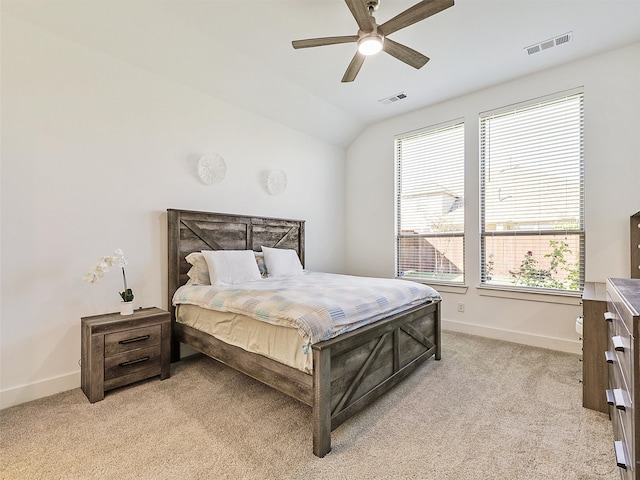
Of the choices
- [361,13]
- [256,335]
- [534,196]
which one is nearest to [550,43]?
[534,196]

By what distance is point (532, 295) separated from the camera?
3.55m

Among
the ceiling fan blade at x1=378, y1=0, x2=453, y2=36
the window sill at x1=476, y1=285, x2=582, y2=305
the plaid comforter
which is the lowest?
the window sill at x1=476, y1=285, x2=582, y2=305

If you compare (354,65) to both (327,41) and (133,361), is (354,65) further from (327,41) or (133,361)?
(133,361)

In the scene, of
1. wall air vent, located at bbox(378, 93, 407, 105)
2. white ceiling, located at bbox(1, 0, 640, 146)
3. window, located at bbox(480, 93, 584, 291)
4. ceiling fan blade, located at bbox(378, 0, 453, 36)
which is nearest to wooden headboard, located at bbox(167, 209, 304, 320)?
white ceiling, located at bbox(1, 0, 640, 146)

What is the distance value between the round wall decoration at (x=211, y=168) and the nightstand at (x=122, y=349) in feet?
5.12

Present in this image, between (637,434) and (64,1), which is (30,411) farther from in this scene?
(637,434)

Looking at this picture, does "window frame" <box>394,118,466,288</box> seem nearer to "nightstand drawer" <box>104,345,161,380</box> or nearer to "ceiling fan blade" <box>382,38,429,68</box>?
"ceiling fan blade" <box>382,38,429,68</box>

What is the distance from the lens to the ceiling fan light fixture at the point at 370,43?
2.26 metres

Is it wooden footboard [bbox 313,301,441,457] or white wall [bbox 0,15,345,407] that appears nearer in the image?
wooden footboard [bbox 313,301,441,457]

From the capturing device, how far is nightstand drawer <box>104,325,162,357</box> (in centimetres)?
239

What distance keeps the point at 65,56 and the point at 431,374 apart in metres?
4.22

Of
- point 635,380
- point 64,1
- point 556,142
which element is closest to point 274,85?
point 64,1

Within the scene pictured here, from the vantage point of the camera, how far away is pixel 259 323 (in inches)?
83.5

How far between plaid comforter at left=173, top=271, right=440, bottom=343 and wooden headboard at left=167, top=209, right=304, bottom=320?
1.07 ft
